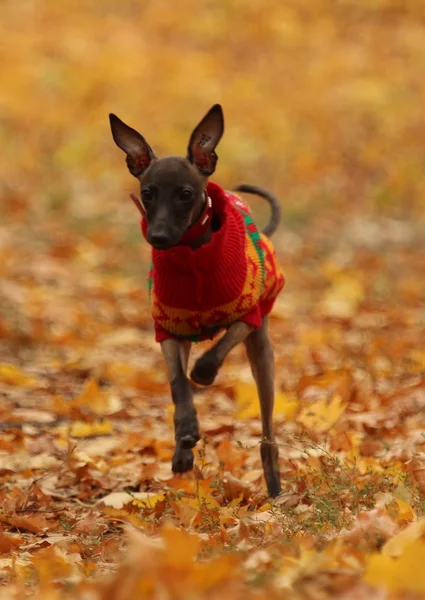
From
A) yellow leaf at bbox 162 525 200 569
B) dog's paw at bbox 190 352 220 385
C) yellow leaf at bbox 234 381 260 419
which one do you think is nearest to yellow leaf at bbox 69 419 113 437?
yellow leaf at bbox 234 381 260 419

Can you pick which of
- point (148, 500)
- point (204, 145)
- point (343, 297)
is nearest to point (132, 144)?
point (204, 145)

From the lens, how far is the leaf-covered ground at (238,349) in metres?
3.26

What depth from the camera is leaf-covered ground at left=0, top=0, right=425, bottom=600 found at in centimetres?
326

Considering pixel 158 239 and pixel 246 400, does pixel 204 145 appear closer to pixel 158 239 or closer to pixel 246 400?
pixel 158 239

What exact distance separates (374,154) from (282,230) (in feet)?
10.7

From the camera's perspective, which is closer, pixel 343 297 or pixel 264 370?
pixel 264 370

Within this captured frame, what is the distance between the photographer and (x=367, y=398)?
641cm

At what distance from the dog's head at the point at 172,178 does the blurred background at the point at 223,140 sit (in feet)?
11.4

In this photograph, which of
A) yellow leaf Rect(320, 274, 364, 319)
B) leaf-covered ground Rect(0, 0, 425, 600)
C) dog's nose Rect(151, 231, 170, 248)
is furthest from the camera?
yellow leaf Rect(320, 274, 364, 319)

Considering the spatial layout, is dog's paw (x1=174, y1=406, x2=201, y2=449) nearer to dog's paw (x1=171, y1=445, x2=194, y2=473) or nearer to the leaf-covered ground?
dog's paw (x1=171, y1=445, x2=194, y2=473)

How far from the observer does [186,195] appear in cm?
448

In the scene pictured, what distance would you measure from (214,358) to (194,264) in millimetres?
428

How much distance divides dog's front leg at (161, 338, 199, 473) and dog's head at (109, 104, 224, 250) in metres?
0.63

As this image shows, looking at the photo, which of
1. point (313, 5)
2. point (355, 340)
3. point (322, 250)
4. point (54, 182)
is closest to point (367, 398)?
point (355, 340)
